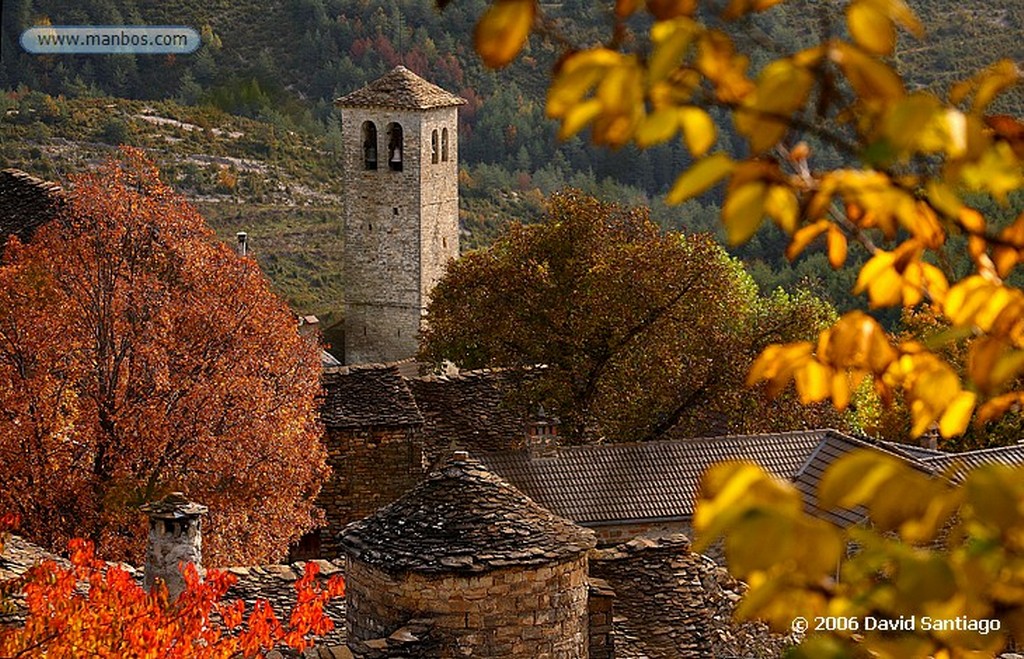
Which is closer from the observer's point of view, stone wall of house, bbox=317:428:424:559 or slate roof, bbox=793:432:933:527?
slate roof, bbox=793:432:933:527

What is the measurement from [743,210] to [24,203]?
23.0 metres

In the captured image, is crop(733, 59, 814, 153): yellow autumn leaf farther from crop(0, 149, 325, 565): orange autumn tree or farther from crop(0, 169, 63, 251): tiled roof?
crop(0, 169, 63, 251): tiled roof

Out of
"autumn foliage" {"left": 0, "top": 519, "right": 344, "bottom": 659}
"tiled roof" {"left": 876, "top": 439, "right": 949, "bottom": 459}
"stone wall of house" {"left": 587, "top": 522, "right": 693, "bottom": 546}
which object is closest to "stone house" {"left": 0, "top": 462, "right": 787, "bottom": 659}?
"autumn foliage" {"left": 0, "top": 519, "right": 344, "bottom": 659}

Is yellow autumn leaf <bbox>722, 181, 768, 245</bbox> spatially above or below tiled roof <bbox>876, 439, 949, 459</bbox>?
above

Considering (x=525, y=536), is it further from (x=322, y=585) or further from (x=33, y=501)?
(x=33, y=501)

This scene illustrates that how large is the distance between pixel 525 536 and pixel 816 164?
51323 millimetres

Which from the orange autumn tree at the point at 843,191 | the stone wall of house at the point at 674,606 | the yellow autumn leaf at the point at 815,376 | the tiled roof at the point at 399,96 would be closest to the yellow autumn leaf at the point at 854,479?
the orange autumn tree at the point at 843,191

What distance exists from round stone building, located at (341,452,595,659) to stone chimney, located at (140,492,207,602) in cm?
149

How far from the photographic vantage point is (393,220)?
5325cm

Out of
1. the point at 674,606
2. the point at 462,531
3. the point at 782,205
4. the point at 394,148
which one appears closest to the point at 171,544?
the point at 462,531

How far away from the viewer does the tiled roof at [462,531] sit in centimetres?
1116

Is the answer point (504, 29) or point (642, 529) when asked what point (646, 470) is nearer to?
point (642, 529)

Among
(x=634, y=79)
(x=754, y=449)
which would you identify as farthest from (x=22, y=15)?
(x=634, y=79)

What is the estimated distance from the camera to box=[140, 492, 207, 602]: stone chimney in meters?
12.5
